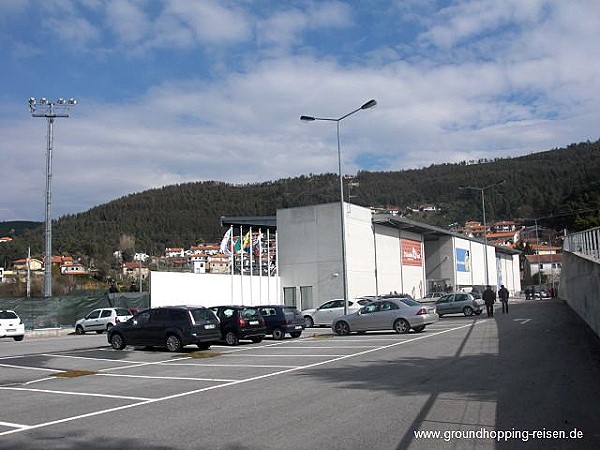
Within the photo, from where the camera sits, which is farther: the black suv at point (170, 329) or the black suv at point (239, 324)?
the black suv at point (239, 324)

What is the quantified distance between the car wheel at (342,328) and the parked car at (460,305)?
540 inches

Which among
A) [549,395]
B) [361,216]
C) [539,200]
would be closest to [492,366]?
[549,395]

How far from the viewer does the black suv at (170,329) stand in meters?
20.4

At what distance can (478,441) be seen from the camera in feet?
24.2

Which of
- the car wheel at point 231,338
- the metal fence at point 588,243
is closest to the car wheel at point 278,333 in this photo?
the car wheel at point 231,338

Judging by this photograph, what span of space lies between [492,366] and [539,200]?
101 metres

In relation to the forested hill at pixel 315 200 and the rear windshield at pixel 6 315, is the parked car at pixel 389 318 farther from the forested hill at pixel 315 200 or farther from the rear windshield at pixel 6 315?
the forested hill at pixel 315 200

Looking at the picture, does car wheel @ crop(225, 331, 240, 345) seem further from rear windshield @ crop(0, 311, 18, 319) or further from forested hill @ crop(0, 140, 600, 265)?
forested hill @ crop(0, 140, 600, 265)

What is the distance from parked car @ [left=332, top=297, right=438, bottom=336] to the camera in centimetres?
2516

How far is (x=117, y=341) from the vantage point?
21.6 m

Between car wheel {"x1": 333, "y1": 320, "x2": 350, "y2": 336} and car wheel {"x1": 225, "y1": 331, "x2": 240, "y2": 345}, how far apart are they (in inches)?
199

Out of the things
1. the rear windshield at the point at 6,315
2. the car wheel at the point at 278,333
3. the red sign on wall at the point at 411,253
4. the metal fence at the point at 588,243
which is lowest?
the car wheel at the point at 278,333

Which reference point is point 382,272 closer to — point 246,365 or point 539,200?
point 246,365

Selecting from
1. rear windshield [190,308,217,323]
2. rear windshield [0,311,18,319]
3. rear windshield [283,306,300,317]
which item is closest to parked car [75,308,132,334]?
rear windshield [0,311,18,319]
